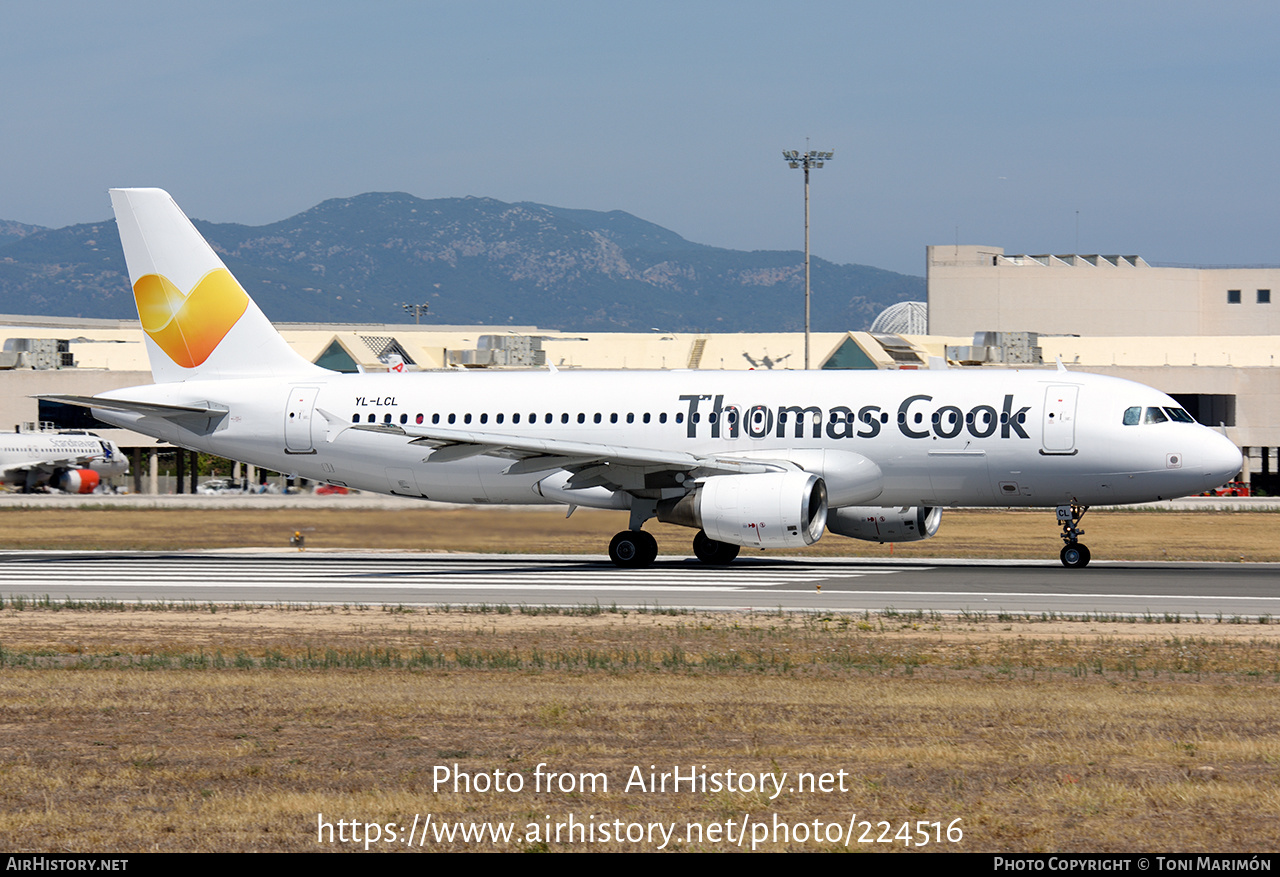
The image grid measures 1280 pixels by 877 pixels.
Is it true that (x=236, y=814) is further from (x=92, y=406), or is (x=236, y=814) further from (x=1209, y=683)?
(x=92, y=406)

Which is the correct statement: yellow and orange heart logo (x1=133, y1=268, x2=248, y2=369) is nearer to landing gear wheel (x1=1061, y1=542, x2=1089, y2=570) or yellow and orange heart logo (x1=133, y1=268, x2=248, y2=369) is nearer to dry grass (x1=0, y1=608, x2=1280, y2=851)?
dry grass (x1=0, y1=608, x2=1280, y2=851)

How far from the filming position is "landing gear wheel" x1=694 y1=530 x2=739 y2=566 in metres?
33.4

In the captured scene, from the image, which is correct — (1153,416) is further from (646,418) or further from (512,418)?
(512,418)

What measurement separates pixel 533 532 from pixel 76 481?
52342mm

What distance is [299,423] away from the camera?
116ft

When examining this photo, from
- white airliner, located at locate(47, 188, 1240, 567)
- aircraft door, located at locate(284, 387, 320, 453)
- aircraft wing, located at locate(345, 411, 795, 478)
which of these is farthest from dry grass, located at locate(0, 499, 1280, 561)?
aircraft door, located at locate(284, 387, 320, 453)

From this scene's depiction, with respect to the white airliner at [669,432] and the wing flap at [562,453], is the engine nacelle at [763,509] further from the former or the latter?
the wing flap at [562,453]

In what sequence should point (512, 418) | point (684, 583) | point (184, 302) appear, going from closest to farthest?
1. point (684, 583)
2. point (512, 418)
3. point (184, 302)

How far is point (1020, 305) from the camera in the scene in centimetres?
13500

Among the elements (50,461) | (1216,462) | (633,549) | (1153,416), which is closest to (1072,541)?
(1153,416)

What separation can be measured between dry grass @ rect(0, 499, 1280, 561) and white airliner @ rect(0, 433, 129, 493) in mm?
19382

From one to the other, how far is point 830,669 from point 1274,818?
7.64 meters

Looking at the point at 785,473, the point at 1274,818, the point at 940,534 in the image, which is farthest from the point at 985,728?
the point at 940,534

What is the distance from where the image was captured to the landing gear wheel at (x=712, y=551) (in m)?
33.4
